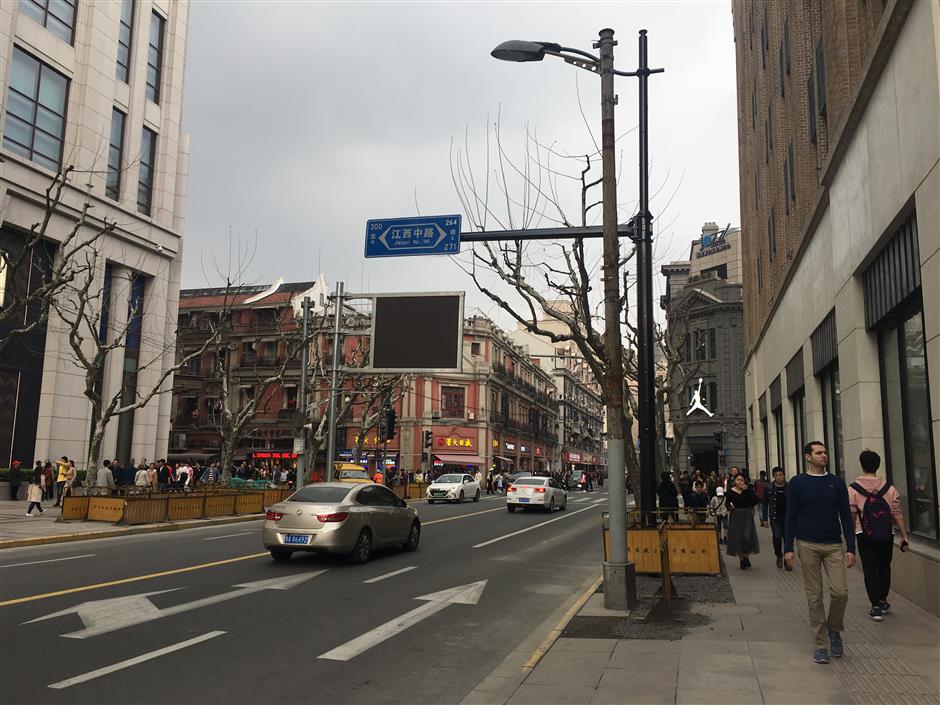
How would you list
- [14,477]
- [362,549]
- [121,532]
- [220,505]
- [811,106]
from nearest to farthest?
1. [362,549]
2. [811,106]
3. [121,532]
4. [220,505]
5. [14,477]

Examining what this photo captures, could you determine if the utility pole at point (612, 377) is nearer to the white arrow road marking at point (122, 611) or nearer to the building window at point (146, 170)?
the white arrow road marking at point (122, 611)

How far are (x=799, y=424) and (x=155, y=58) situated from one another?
118 feet

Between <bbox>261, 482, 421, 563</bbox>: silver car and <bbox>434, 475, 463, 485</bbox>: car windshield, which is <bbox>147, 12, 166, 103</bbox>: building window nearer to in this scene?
<bbox>434, 475, 463, 485</bbox>: car windshield

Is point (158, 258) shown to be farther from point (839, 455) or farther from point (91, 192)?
point (839, 455)

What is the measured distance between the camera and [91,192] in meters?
33.4

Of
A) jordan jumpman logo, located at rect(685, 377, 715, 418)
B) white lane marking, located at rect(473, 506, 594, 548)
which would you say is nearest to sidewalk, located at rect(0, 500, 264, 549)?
white lane marking, located at rect(473, 506, 594, 548)

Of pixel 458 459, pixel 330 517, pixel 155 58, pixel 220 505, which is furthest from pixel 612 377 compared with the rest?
pixel 458 459

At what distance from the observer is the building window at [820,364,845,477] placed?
16.3 m

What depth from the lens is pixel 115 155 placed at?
118 ft

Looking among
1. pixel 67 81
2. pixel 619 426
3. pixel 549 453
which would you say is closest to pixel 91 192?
pixel 67 81

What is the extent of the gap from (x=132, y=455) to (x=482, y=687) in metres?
34.9

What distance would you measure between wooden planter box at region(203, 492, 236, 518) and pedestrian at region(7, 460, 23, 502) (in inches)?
352

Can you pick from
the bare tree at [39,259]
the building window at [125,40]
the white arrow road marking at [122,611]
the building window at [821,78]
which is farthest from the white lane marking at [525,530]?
the building window at [125,40]

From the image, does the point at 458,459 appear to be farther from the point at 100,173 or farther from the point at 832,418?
the point at 832,418
